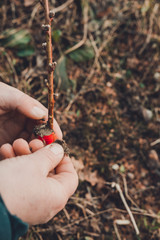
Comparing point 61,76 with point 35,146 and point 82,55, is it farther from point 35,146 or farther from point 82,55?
point 35,146

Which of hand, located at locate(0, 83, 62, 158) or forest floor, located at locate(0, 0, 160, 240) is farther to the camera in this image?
forest floor, located at locate(0, 0, 160, 240)

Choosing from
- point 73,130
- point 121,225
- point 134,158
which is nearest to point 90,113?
point 73,130

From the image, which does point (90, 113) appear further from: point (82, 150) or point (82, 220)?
point (82, 220)

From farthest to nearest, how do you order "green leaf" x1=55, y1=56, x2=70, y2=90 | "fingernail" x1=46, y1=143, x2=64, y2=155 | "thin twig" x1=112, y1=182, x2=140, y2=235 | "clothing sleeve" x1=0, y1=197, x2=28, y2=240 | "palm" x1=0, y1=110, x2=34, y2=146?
"green leaf" x1=55, y1=56, x2=70, y2=90 < "thin twig" x1=112, y1=182, x2=140, y2=235 < "palm" x1=0, y1=110, x2=34, y2=146 < "fingernail" x1=46, y1=143, x2=64, y2=155 < "clothing sleeve" x1=0, y1=197, x2=28, y2=240

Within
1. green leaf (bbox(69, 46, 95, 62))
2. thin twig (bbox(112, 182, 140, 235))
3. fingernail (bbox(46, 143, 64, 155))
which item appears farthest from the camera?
green leaf (bbox(69, 46, 95, 62))

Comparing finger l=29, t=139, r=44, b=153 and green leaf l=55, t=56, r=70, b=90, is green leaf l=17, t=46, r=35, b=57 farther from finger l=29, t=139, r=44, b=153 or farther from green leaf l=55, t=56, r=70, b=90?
finger l=29, t=139, r=44, b=153

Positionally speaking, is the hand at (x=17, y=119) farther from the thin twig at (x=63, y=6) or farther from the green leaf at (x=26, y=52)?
the thin twig at (x=63, y=6)

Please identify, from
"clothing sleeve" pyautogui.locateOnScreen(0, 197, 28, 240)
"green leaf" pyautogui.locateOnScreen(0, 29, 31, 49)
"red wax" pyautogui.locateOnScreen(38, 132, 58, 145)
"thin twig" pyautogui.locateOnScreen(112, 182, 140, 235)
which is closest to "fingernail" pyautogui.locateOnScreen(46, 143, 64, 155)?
"red wax" pyautogui.locateOnScreen(38, 132, 58, 145)
